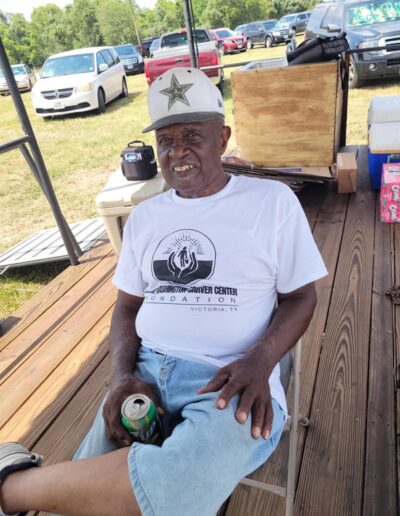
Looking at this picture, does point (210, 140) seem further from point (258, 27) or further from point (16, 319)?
point (258, 27)

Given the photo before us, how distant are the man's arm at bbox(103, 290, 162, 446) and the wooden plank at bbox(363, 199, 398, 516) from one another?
0.79m

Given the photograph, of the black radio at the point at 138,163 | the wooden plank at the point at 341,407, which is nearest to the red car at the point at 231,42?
the black radio at the point at 138,163

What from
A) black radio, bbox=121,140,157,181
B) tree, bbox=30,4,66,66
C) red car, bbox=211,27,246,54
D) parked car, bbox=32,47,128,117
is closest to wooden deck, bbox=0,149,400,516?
black radio, bbox=121,140,157,181

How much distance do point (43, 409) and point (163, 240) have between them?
1085 mm

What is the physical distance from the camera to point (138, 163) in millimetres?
2754

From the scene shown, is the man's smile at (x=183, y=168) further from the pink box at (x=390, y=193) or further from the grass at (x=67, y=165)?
the grass at (x=67, y=165)

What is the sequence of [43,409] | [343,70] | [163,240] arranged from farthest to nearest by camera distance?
[343,70]
[43,409]
[163,240]

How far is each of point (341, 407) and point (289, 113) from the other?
8.34 feet

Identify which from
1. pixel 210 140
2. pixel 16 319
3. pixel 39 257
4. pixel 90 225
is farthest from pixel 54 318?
pixel 210 140

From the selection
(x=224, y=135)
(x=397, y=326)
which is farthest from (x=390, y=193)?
(x=224, y=135)

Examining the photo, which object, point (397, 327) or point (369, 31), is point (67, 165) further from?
point (397, 327)

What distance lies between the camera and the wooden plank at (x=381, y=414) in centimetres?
135

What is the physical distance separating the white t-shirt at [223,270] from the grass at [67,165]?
2135 mm

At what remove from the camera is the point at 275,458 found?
4.97 ft
